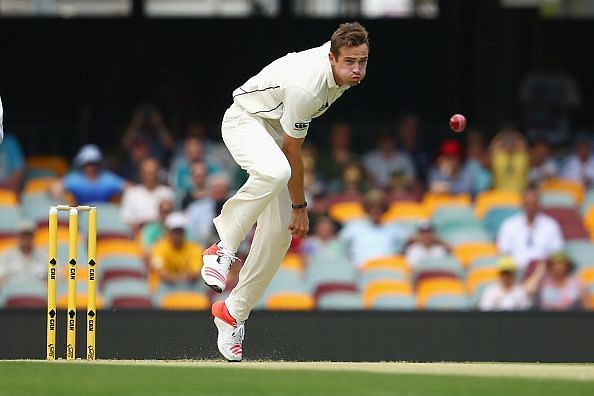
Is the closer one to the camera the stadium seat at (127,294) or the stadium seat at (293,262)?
the stadium seat at (127,294)

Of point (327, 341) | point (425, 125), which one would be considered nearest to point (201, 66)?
point (425, 125)

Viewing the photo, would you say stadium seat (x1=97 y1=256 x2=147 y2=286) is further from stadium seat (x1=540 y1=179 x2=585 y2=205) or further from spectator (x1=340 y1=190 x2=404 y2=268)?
Answer: stadium seat (x1=540 y1=179 x2=585 y2=205)

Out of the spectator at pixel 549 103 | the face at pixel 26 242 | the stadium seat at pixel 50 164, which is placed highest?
the spectator at pixel 549 103

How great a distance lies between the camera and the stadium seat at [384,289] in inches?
459

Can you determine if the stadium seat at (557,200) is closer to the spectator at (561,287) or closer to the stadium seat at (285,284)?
the spectator at (561,287)

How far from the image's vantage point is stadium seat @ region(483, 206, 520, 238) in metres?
12.9

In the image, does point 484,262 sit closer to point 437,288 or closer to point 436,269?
point 436,269

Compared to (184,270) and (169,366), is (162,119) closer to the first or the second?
(184,270)

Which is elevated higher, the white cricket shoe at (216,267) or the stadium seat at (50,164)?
the white cricket shoe at (216,267)

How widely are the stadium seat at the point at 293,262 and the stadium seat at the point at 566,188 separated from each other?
251 centimetres

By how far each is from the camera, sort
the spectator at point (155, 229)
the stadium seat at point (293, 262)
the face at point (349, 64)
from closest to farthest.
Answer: the face at point (349, 64) → the stadium seat at point (293, 262) → the spectator at point (155, 229)

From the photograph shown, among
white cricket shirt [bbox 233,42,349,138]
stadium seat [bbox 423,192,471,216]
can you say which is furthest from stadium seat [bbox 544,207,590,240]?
white cricket shirt [bbox 233,42,349,138]

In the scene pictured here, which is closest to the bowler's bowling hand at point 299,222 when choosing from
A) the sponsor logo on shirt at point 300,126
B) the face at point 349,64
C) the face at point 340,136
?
the sponsor logo on shirt at point 300,126

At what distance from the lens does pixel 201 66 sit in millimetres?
16250
